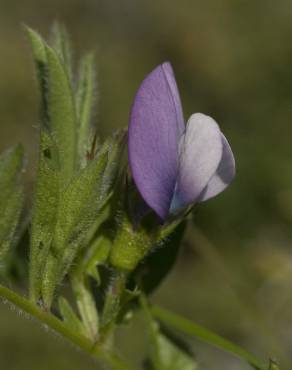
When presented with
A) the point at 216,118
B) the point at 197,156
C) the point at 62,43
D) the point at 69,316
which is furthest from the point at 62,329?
the point at 216,118

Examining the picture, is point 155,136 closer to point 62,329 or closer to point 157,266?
point 62,329

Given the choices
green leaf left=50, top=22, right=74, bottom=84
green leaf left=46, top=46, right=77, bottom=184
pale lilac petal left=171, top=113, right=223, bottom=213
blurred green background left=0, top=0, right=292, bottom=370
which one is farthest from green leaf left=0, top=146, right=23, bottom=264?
blurred green background left=0, top=0, right=292, bottom=370

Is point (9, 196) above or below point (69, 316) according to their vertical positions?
above

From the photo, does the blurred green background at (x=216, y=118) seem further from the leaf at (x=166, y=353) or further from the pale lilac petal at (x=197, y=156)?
the pale lilac petal at (x=197, y=156)

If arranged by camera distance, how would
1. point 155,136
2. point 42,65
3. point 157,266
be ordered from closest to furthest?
point 155,136 → point 42,65 → point 157,266

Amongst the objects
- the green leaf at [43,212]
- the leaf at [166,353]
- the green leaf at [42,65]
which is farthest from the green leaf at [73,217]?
the leaf at [166,353]

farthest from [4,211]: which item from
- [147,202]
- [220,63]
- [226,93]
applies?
[220,63]

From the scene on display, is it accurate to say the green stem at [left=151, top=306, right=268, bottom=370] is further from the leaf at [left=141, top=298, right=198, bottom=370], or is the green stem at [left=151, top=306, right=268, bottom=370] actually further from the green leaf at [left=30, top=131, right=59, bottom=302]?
the green leaf at [left=30, top=131, right=59, bottom=302]
